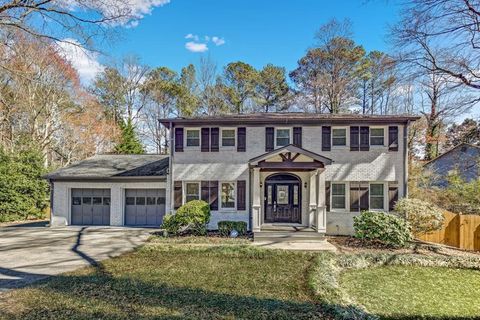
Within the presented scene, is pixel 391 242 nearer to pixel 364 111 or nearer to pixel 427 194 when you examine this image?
pixel 427 194

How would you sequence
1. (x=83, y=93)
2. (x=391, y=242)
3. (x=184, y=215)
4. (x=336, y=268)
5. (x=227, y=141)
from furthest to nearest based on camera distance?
(x=83, y=93) < (x=227, y=141) < (x=184, y=215) < (x=391, y=242) < (x=336, y=268)

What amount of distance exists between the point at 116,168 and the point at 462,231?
17.5 meters

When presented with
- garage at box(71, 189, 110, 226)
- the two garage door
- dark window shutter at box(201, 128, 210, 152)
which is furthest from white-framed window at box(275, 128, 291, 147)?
garage at box(71, 189, 110, 226)

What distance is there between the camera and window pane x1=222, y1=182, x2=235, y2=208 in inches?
594

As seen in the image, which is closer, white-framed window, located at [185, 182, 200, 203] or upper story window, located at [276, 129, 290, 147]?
upper story window, located at [276, 129, 290, 147]

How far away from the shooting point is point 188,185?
15336mm

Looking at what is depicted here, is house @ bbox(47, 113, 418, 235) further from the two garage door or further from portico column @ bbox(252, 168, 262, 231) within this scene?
the two garage door

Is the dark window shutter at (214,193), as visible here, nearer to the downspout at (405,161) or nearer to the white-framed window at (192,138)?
the white-framed window at (192,138)

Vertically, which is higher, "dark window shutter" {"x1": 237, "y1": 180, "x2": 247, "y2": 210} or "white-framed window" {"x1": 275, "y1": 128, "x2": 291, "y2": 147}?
"white-framed window" {"x1": 275, "y1": 128, "x2": 291, "y2": 147}

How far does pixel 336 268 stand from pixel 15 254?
35.4 ft

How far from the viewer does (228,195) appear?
15.1m

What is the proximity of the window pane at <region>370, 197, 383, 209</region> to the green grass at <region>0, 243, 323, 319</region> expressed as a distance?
20.4 ft

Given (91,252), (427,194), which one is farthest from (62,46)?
(427,194)

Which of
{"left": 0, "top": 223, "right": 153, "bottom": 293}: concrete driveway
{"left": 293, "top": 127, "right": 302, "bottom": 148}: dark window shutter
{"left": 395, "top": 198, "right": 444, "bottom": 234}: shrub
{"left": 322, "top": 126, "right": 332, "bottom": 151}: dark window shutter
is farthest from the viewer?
{"left": 293, "top": 127, "right": 302, "bottom": 148}: dark window shutter
